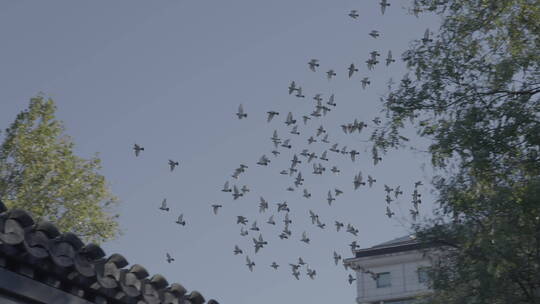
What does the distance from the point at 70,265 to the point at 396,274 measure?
159 feet

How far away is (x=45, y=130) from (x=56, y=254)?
22540mm

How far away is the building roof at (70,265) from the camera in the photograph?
763 cm

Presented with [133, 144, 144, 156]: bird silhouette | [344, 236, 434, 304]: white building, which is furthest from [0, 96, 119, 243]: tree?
[344, 236, 434, 304]: white building

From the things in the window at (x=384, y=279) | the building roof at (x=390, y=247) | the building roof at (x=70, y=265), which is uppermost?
the building roof at (x=390, y=247)

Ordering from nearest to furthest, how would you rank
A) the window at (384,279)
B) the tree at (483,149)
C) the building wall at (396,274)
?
the tree at (483,149) → the building wall at (396,274) → the window at (384,279)

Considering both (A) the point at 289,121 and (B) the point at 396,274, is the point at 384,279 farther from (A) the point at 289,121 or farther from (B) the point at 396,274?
(A) the point at 289,121

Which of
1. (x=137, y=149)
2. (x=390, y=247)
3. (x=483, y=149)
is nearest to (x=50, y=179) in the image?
(x=137, y=149)

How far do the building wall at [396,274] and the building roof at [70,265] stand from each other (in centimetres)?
4604

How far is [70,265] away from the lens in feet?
26.9

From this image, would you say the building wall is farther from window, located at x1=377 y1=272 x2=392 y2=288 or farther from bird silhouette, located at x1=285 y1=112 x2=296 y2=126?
bird silhouette, located at x1=285 y1=112 x2=296 y2=126

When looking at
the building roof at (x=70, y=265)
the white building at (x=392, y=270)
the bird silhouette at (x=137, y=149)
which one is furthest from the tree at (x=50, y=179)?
the white building at (x=392, y=270)

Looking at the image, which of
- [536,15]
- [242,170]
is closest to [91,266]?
[536,15]

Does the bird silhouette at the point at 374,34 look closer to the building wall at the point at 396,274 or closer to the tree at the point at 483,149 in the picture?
the tree at the point at 483,149

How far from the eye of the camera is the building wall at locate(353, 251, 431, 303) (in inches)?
2126
